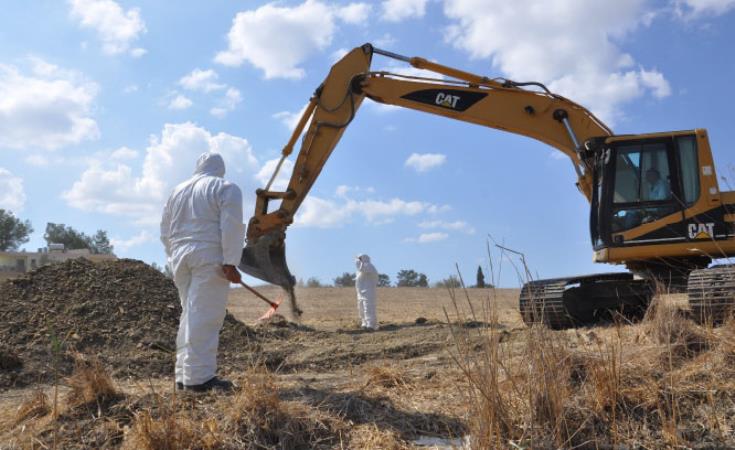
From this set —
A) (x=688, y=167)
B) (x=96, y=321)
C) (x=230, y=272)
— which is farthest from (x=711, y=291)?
(x=96, y=321)

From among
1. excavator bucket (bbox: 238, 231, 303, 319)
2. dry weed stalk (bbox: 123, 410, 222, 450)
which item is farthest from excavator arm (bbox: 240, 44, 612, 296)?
dry weed stalk (bbox: 123, 410, 222, 450)

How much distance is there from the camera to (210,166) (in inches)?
228

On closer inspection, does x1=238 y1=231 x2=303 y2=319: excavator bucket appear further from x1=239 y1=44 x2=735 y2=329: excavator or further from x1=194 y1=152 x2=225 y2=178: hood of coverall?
x1=194 y1=152 x2=225 y2=178: hood of coverall

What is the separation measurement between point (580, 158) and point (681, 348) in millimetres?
5113

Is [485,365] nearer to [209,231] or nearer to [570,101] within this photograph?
[209,231]

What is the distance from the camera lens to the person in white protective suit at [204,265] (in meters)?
5.21

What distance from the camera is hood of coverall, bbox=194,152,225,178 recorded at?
5.79m

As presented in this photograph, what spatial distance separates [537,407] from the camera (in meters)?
4.14

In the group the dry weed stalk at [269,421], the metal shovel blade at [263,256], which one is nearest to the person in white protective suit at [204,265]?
the dry weed stalk at [269,421]

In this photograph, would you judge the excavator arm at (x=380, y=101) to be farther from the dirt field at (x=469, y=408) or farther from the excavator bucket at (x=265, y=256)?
the dirt field at (x=469, y=408)

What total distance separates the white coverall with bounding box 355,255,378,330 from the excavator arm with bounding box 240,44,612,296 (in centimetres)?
149

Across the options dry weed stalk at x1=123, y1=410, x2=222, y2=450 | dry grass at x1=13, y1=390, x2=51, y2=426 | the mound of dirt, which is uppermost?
the mound of dirt

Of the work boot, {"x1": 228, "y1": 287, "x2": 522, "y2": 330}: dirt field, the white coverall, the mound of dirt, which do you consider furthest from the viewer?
{"x1": 228, "y1": 287, "x2": 522, "y2": 330}: dirt field

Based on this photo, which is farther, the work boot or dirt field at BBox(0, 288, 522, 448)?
the work boot
